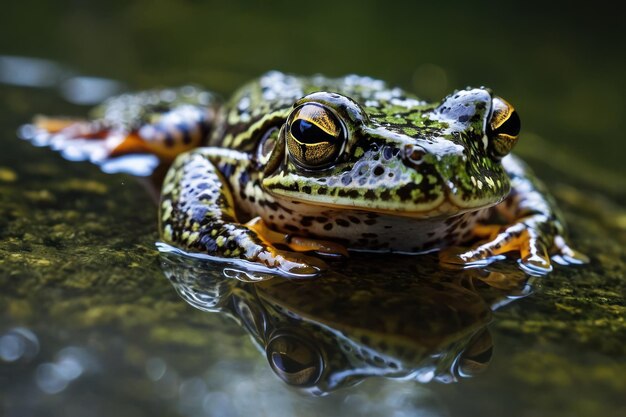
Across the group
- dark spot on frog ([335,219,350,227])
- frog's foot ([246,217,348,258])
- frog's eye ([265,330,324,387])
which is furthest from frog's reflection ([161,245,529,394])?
dark spot on frog ([335,219,350,227])

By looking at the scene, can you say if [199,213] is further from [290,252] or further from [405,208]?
[405,208]

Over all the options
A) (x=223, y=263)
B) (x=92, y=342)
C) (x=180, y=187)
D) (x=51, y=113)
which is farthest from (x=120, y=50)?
(x=92, y=342)

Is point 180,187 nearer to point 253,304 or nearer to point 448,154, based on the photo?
point 253,304

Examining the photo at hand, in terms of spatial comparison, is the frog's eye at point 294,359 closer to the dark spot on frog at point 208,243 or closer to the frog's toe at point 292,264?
the frog's toe at point 292,264

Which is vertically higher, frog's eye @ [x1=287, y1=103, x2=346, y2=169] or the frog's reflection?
frog's eye @ [x1=287, y1=103, x2=346, y2=169]

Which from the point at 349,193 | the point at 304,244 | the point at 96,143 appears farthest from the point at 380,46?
the point at 349,193

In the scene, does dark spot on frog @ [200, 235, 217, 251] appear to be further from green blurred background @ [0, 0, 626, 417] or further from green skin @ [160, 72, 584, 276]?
green blurred background @ [0, 0, 626, 417]

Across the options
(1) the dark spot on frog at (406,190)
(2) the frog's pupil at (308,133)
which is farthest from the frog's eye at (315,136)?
(1) the dark spot on frog at (406,190)
